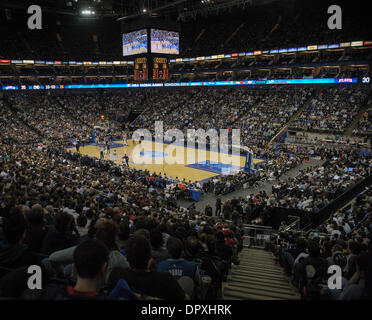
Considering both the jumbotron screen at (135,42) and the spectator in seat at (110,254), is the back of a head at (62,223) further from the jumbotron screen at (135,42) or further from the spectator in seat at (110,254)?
the jumbotron screen at (135,42)

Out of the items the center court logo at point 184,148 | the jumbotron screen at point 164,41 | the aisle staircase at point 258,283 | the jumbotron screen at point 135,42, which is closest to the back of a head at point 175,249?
the aisle staircase at point 258,283

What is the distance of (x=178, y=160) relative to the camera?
32375 mm

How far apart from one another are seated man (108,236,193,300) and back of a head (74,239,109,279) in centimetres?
48

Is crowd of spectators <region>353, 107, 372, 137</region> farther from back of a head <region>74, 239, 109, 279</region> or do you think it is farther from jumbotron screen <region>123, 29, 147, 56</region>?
back of a head <region>74, 239, 109, 279</region>

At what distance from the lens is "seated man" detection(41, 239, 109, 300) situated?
7.53ft

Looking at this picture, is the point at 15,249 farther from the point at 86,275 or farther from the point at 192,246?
the point at 192,246

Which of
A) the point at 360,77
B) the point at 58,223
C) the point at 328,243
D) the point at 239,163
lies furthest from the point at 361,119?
the point at 58,223

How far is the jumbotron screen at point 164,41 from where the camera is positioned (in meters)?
35.8

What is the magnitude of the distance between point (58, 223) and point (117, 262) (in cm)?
126

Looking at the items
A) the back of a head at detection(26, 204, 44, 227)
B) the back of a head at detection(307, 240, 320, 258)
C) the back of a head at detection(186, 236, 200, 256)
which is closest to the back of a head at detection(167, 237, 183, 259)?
the back of a head at detection(186, 236, 200, 256)

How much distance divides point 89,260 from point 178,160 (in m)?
30.0

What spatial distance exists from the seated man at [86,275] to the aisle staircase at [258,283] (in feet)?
12.1

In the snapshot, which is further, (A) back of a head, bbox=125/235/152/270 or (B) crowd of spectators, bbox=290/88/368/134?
(B) crowd of spectators, bbox=290/88/368/134
